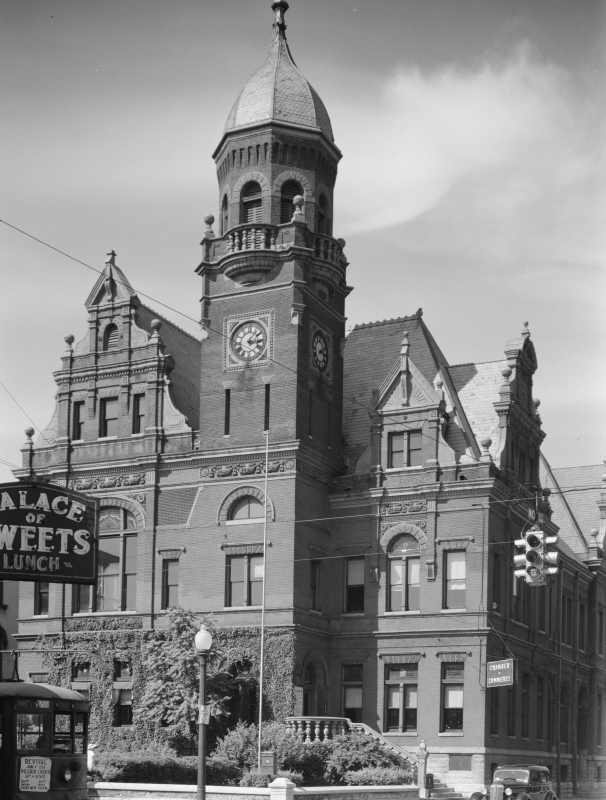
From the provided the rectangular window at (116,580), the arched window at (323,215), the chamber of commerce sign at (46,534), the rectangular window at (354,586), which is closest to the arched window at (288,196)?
the arched window at (323,215)

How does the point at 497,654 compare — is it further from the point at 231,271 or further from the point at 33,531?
the point at 33,531

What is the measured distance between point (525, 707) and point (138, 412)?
20.7m

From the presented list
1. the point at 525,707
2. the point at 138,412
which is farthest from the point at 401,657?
the point at 138,412

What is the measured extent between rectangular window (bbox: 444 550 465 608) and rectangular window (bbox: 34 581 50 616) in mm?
17061

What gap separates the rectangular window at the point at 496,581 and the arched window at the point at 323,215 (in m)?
15.8

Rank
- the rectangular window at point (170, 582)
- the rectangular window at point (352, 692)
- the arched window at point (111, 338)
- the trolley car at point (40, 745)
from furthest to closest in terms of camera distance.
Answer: the arched window at point (111, 338) < the rectangular window at point (170, 582) < the rectangular window at point (352, 692) < the trolley car at point (40, 745)

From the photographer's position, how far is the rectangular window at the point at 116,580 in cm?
5247

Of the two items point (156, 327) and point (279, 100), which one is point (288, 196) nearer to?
point (279, 100)

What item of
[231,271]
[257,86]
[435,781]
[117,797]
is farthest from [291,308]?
[117,797]

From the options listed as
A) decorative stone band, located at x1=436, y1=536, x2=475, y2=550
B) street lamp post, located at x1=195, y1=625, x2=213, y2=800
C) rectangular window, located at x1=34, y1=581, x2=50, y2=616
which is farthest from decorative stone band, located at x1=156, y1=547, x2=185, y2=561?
Answer: street lamp post, located at x1=195, y1=625, x2=213, y2=800

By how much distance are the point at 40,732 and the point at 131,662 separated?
2521cm

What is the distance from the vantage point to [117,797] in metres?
34.1

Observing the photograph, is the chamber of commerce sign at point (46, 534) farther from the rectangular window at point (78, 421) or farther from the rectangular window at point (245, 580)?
the rectangular window at point (78, 421)

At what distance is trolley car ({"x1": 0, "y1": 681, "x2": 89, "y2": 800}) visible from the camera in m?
25.2
